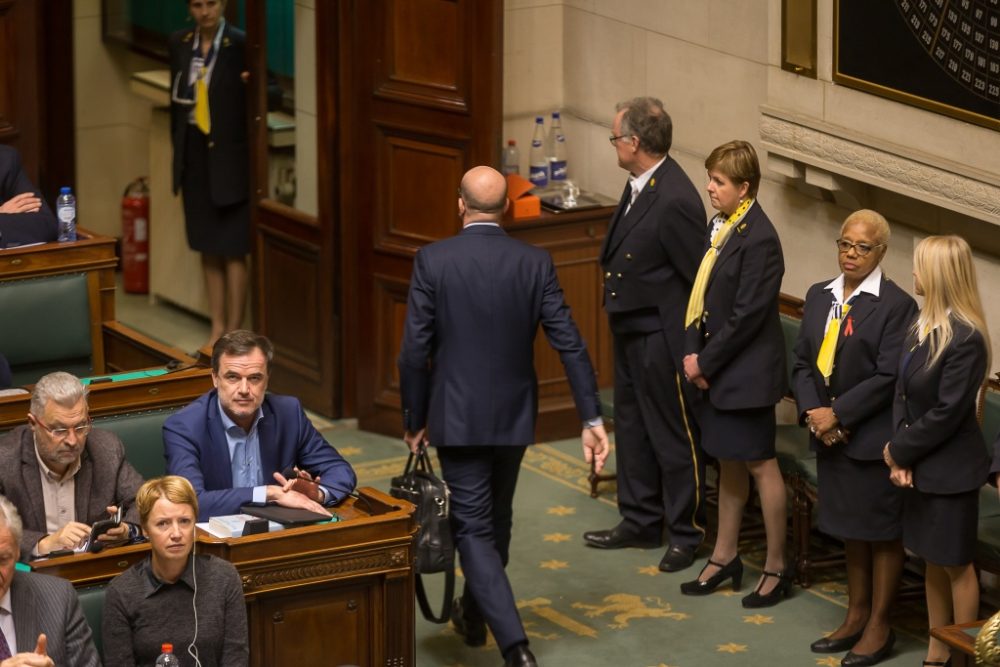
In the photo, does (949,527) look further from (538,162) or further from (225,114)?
(225,114)

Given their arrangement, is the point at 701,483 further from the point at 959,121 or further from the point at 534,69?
the point at 534,69

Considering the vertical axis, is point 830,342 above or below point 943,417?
above

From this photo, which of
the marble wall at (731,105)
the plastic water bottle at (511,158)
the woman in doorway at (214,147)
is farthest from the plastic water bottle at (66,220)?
the marble wall at (731,105)

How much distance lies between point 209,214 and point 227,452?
177 inches

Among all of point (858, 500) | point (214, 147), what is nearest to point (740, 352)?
point (858, 500)

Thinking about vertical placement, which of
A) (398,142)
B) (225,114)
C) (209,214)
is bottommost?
(209,214)

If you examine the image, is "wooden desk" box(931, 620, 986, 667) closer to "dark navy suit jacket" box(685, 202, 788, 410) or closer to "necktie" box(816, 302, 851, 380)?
"necktie" box(816, 302, 851, 380)

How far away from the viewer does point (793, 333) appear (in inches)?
303

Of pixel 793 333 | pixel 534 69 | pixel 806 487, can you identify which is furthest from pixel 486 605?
pixel 534 69

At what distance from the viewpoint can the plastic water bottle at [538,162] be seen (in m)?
9.29

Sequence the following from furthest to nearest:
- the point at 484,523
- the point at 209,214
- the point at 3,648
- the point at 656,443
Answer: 1. the point at 209,214
2. the point at 656,443
3. the point at 484,523
4. the point at 3,648

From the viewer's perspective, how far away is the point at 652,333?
7.52 meters

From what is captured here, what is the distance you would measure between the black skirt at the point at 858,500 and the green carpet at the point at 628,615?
1.63ft

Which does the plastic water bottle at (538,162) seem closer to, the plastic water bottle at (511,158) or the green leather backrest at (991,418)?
the plastic water bottle at (511,158)
